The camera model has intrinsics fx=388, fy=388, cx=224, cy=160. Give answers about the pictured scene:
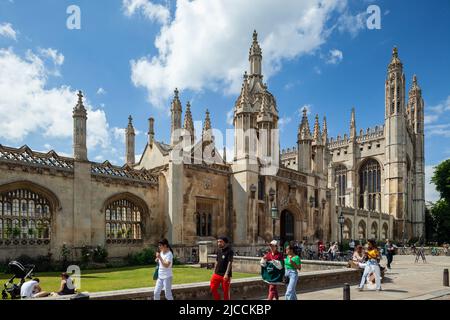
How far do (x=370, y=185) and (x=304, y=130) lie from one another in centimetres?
4367

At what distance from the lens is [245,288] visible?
10.5 meters

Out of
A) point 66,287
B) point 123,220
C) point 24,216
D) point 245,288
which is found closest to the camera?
point 66,287

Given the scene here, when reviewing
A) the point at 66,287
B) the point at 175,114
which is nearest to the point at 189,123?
the point at 175,114

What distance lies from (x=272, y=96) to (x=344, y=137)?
4613 centimetres

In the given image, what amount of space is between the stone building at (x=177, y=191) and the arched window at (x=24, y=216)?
0.14 ft

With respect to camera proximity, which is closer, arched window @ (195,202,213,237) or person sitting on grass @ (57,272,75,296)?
person sitting on grass @ (57,272,75,296)

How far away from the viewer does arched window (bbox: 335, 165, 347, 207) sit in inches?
2817

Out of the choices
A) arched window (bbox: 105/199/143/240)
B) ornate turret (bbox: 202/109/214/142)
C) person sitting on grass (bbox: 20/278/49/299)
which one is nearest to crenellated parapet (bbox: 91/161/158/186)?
arched window (bbox: 105/199/143/240)

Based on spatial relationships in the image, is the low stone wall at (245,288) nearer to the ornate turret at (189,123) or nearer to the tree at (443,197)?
the ornate turret at (189,123)

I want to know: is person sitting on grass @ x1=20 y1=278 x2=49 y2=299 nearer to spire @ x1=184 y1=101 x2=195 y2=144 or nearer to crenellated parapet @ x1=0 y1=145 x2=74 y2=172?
crenellated parapet @ x1=0 y1=145 x2=74 y2=172

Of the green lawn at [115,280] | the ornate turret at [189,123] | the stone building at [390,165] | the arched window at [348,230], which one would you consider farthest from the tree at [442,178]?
the green lawn at [115,280]

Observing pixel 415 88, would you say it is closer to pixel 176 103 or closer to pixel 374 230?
pixel 374 230

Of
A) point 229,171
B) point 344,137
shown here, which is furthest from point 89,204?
point 344,137

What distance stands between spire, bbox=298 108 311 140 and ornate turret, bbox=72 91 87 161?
17.8 meters
